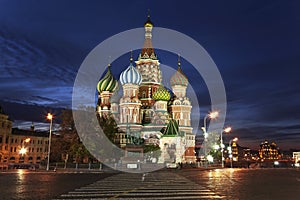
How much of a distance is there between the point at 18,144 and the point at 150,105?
121ft

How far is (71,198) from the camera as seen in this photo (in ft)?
43.0

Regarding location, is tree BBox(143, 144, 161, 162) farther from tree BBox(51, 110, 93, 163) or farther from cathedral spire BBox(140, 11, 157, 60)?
cathedral spire BBox(140, 11, 157, 60)

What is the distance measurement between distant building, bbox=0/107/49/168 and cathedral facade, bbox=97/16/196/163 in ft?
70.9

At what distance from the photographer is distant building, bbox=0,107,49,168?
78.9m

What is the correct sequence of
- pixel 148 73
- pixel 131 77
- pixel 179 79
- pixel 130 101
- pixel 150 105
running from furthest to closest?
1. pixel 148 73
2. pixel 179 79
3. pixel 150 105
4. pixel 131 77
5. pixel 130 101

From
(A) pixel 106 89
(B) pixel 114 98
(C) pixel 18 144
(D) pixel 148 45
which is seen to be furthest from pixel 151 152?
(C) pixel 18 144

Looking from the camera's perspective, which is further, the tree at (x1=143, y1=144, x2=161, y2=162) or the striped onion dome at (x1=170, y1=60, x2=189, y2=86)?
the striped onion dome at (x1=170, y1=60, x2=189, y2=86)

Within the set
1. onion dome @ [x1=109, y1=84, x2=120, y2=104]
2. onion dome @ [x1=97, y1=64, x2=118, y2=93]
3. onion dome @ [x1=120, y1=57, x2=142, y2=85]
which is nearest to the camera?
onion dome @ [x1=120, y1=57, x2=142, y2=85]

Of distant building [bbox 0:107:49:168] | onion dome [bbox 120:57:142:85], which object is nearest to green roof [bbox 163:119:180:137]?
onion dome [bbox 120:57:142:85]

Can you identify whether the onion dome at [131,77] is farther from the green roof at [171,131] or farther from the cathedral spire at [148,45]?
the green roof at [171,131]

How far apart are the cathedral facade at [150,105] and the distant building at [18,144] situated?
21619 millimetres

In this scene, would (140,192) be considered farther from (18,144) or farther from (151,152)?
(18,144)

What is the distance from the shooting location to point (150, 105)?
272 feet

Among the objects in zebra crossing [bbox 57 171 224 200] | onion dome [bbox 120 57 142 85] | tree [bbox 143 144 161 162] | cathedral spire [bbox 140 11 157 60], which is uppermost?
cathedral spire [bbox 140 11 157 60]
